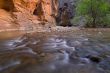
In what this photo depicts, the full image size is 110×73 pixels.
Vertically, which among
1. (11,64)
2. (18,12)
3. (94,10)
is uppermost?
(94,10)

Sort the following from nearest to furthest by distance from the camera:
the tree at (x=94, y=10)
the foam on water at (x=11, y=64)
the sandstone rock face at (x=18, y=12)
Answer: the foam on water at (x=11, y=64)
the sandstone rock face at (x=18, y=12)
the tree at (x=94, y=10)

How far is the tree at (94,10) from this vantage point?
3284 cm

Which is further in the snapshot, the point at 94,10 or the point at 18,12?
the point at 94,10

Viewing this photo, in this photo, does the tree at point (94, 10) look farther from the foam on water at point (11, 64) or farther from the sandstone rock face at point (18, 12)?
the foam on water at point (11, 64)

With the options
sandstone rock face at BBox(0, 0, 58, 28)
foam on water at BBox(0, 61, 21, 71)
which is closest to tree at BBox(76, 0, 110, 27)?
sandstone rock face at BBox(0, 0, 58, 28)

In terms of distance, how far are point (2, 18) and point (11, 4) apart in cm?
410

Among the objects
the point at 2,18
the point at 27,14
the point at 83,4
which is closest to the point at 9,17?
the point at 2,18

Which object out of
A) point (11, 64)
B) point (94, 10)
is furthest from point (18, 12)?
point (11, 64)

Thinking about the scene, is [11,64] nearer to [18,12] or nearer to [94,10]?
[18,12]

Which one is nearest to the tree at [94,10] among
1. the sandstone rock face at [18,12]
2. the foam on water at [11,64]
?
the sandstone rock face at [18,12]

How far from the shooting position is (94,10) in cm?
3322

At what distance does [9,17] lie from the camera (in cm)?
2122

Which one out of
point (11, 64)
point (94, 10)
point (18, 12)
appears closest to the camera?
point (11, 64)

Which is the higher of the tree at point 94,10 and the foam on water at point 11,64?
the tree at point 94,10
